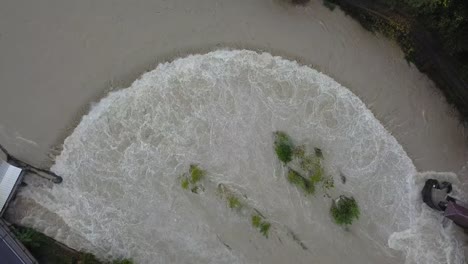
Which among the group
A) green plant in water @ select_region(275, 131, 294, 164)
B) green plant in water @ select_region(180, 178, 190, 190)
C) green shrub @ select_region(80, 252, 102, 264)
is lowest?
green shrub @ select_region(80, 252, 102, 264)

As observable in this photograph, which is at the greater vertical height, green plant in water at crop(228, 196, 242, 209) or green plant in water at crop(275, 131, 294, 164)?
green plant in water at crop(275, 131, 294, 164)

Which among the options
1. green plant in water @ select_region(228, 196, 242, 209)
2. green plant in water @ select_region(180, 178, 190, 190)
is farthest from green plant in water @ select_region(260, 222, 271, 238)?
green plant in water @ select_region(180, 178, 190, 190)

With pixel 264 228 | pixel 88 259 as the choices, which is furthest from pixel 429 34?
pixel 88 259

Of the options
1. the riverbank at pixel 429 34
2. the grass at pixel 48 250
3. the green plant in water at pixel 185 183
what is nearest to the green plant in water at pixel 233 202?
the green plant in water at pixel 185 183

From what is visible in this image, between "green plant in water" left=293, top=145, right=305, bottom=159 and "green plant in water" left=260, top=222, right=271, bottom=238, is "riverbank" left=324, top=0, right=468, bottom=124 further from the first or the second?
"green plant in water" left=260, top=222, right=271, bottom=238

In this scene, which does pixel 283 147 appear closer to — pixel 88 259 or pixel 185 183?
pixel 185 183

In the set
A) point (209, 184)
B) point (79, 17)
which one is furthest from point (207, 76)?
point (79, 17)

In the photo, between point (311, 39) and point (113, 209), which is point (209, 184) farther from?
point (311, 39)
